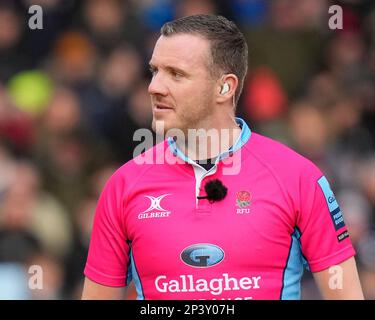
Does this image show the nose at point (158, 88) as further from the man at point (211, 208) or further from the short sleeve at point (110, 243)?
the short sleeve at point (110, 243)

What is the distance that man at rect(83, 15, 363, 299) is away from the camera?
4500 millimetres

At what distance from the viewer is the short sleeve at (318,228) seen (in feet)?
14.8

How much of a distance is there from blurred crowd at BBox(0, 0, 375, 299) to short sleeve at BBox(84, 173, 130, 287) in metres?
3.87

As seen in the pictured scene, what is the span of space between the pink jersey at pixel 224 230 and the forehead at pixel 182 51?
436 millimetres

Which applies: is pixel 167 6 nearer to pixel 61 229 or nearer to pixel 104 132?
pixel 104 132

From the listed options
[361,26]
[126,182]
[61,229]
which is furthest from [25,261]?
[361,26]

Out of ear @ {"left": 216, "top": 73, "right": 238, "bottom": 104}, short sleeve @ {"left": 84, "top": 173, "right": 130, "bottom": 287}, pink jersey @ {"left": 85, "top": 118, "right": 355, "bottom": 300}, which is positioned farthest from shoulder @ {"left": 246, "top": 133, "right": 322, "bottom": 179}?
short sleeve @ {"left": 84, "top": 173, "right": 130, "bottom": 287}

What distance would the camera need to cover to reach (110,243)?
15.3 ft

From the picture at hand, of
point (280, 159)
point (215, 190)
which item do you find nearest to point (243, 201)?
point (215, 190)

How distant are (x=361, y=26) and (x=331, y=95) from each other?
3.80 ft

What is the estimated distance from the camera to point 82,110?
32.3 feet

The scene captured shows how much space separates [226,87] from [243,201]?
563 millimetres

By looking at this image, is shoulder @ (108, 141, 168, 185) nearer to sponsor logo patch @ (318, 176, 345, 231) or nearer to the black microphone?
the black microphone

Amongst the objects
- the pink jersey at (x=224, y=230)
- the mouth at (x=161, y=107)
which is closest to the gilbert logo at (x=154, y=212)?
the pink jersey at (x=224, y=230)
